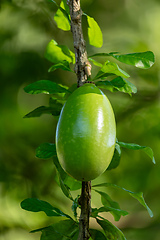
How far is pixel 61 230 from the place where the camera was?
39 cm

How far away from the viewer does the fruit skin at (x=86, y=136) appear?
301 mm

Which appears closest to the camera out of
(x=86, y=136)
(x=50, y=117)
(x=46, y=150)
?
(x=86, y=136)

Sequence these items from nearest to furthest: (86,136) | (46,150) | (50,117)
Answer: (86,136) < (46,150) < (50,117)

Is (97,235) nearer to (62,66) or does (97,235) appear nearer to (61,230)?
(61,230)

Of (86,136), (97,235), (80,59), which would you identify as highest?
(80,59)

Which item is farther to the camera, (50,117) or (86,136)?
(50,117)

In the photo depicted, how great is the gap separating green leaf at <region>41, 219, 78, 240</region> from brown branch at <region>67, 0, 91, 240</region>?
0.03 meters

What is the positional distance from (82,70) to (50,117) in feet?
1.25

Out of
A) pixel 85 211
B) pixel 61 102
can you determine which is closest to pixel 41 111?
pixel 61 102

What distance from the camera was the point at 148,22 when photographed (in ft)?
2.62

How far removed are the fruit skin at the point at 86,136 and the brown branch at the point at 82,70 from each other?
1.6 inches

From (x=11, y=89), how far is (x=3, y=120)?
0.08 m

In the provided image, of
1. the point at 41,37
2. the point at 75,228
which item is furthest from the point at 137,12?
the point at 75,228

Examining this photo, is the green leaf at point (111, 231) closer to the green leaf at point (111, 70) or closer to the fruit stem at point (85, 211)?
the fruit stem at point (85, 211)
